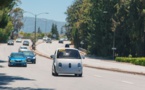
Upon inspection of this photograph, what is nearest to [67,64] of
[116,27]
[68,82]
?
[68,82]

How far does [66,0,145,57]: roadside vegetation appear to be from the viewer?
87625 mm

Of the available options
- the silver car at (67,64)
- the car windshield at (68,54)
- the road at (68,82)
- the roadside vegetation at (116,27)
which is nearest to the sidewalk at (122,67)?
the car windshield at (68,54)

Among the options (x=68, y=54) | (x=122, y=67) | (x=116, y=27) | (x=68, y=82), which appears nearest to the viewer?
(x=68, y=82)

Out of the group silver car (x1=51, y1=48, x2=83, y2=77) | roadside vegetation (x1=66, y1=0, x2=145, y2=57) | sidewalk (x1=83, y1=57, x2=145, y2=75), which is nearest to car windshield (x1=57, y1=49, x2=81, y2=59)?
silver car (x1=51, y1=48, x2=83, y2=77)

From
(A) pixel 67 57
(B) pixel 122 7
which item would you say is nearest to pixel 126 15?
(B) pixel 122 7

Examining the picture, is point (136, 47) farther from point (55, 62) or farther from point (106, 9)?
point (55, 62)

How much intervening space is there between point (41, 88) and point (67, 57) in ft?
37.9

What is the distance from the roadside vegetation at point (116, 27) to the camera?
87.6 metres

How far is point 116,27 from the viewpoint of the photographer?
311 feet

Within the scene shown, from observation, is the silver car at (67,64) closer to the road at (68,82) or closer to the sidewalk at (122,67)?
the road at (68,82)

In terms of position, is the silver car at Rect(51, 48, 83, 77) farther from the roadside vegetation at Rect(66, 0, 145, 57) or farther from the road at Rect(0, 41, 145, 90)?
the roadside vegetation at Rect(66, 0, 145, 57)

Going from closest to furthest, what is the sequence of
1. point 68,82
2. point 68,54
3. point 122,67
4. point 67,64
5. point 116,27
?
1. point 68,82
2. point 67,64
3. point 68,54
4. point 122,67
5. point 116,27

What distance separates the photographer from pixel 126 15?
94.2 metres

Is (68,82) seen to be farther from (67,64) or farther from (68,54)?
(68,54)
